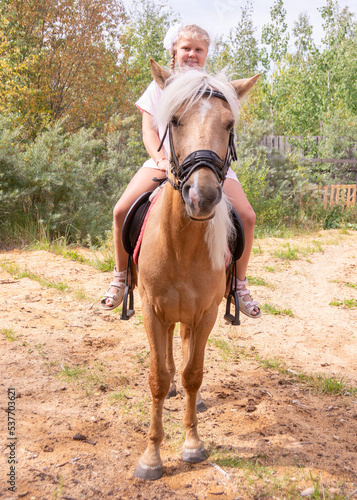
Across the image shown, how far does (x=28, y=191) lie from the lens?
8.20 m

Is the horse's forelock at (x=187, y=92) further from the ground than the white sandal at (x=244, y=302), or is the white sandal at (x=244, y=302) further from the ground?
the horse's forelock at (x=187, y=92)

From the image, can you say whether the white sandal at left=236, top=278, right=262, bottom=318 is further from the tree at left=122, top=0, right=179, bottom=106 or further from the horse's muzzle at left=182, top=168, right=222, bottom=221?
the tree at left=122, top=0, right=179, bottom=106

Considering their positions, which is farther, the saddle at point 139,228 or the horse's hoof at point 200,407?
the horse's hoof at point 200,407

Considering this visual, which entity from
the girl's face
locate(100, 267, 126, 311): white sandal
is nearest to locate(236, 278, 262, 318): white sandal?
locate(100, 267, 126, 311): white sandal

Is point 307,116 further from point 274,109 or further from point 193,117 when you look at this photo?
point 193,117

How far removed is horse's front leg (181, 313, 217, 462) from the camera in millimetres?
2713

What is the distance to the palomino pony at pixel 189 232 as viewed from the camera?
1.96 metres

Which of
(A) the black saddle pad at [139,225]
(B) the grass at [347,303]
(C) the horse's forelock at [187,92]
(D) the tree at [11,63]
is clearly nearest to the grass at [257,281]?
(B) the grass at [347,303]

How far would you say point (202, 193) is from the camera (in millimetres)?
1841

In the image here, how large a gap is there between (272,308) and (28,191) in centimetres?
537

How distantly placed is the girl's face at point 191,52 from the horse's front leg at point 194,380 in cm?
200

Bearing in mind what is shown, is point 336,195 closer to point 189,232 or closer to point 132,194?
point 132,194

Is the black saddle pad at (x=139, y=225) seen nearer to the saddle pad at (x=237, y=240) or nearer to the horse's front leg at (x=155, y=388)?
the saddle pad at (x=237, y=240)

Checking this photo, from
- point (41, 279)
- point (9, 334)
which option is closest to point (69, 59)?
point (41, 279)
